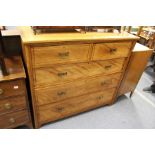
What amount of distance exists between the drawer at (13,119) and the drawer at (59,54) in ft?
1.81

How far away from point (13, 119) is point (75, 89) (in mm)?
663

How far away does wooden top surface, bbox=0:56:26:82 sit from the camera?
101 cm

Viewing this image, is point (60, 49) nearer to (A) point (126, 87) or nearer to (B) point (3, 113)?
(B) point (3, 113)

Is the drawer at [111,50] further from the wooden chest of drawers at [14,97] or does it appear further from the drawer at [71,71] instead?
the wooden chest of drawers at [14,97]

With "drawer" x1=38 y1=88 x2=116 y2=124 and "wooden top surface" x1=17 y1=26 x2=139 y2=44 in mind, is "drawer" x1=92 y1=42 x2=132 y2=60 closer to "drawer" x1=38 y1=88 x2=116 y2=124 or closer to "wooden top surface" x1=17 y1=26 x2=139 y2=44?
"wooden top surface" x1=17 y1=26 x2=139 y2=44

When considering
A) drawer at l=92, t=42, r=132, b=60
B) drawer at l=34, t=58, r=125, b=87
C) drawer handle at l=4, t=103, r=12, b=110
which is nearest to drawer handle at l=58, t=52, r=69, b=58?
drawer at l=34, t=58, r=125, b=87

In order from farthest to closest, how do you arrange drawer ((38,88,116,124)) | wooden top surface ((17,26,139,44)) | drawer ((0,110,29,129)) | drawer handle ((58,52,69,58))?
drawer ((38,88,116,124))
drawer ((0,110,29,129))
drawer handle ((58,52,69,58))
wooden top surface ((17,26,139,44))

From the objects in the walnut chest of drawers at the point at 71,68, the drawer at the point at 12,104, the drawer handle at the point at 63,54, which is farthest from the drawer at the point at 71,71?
the drawer at the point at 12,104

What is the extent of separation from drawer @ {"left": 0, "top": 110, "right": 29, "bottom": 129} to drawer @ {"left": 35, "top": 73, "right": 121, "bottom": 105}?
0.20 metres

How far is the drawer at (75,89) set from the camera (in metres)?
1.25
